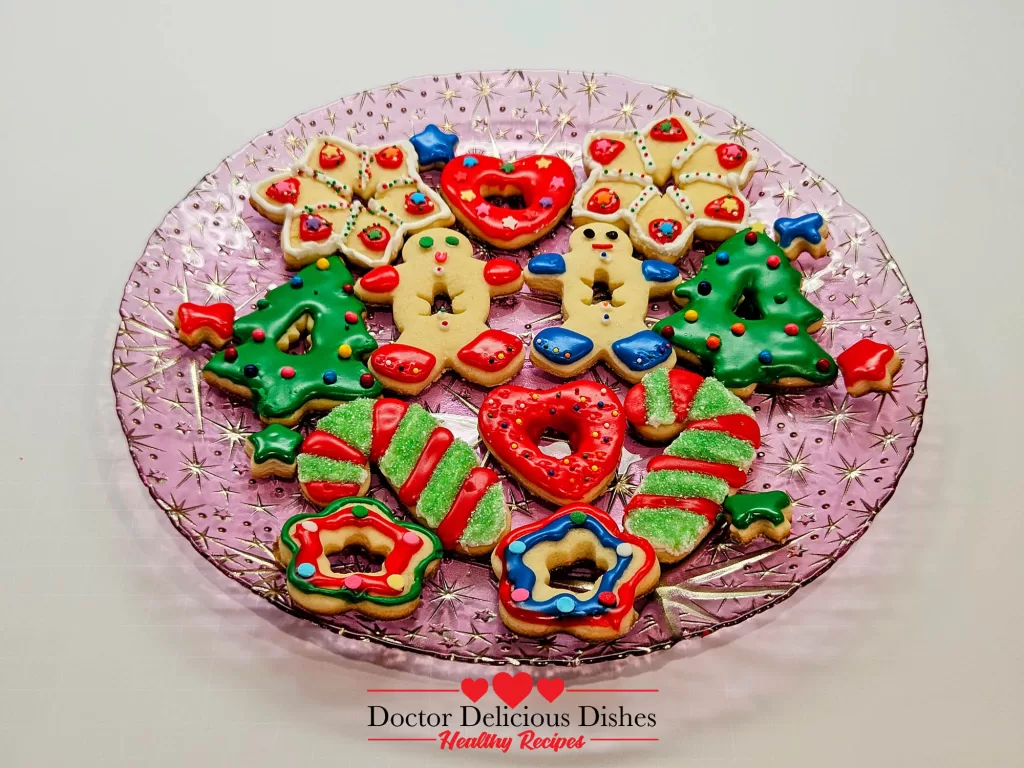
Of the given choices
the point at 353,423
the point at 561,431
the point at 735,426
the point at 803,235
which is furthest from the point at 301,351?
the point at 803,235

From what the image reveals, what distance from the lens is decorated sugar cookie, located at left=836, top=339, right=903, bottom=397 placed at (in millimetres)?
3418

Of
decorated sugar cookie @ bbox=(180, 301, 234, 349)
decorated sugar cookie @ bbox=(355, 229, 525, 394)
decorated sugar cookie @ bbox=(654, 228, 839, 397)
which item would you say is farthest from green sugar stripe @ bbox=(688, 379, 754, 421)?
decorated sugar cookie @ bbox=(180, 301, 234, 349)

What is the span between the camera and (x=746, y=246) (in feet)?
12.2

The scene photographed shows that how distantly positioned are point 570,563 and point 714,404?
693mm

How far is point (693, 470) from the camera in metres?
3.17

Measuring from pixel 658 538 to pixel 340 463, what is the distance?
98 cm

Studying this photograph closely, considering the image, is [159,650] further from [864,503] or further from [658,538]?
[864,503]

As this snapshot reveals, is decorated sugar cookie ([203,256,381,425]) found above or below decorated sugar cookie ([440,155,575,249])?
below

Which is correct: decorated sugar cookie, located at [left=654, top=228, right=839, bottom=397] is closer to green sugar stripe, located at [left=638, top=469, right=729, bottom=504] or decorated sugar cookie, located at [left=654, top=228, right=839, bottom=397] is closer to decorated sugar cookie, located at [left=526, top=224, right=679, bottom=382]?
decorated sugar cookie, located at [left=526, top=224, right=679, bottom=382]

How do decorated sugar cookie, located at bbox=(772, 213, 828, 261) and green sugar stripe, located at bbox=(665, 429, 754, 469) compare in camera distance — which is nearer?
green sugar stripe, located at bbox=(665, 429, 754, 469)

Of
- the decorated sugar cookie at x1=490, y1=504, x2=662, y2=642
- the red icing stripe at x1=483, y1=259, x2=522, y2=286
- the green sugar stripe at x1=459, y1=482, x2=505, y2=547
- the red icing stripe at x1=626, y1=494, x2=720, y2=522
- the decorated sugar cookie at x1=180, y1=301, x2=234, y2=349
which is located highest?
the red icing stripe at x1=483, y1=259, x2=522, y2=286

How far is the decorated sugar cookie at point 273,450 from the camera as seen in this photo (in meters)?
3.15
